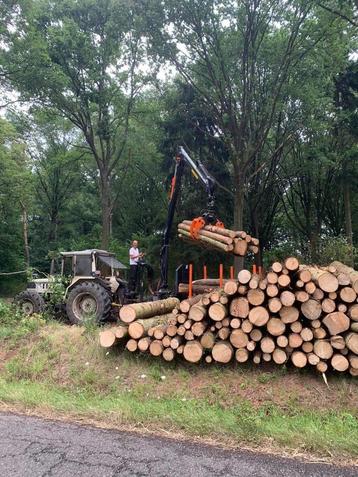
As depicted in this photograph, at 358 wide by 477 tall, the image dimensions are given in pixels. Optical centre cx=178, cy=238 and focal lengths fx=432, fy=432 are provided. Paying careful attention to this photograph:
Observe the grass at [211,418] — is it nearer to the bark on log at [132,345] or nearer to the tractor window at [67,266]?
the bark on log at [132,345]

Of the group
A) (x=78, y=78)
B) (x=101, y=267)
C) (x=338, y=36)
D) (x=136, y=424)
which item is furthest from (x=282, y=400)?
(x=78, y=78)

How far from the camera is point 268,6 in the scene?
46.9ft

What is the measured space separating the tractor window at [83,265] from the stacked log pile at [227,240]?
9.95 feet

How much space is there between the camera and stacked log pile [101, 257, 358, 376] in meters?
5.81

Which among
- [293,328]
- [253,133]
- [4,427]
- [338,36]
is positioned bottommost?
[4,427]

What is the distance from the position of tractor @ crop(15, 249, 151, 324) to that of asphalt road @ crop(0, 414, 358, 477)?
5.34 m

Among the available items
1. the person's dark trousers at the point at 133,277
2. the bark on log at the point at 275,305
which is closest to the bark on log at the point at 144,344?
the bark on log at the point at 275,305

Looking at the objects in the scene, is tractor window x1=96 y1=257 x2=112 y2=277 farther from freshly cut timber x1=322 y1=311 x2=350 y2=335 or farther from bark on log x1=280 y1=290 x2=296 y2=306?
freshly cut timber x1=322 y1=311 x2=350 y2=335

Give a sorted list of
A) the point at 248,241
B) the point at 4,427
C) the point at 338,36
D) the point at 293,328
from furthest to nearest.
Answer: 1. the point at 338,36
2. the point at 248,241
3. the point at 293,328
4. the point at 4,427

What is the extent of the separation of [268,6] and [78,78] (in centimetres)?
805

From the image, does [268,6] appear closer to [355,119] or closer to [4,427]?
[355,119]

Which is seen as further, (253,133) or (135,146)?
(135,146)

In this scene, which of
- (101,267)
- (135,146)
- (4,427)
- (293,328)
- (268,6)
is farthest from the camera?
(135,146)

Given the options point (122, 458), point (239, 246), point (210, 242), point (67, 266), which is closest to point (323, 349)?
point (122, 458)
